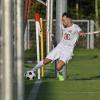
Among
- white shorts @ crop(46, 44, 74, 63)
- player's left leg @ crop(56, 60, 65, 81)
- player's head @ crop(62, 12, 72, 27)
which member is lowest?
player's left leg @ crop(56, 60, 65, 81)

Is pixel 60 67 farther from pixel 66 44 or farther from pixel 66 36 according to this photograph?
pixel 66 36

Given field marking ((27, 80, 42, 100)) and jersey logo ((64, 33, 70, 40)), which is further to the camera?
jersey logo ((64, 33, 70, 40))

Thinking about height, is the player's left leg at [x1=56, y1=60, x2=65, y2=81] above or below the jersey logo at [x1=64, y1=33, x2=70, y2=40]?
below

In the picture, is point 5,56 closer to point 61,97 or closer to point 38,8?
point 61,97

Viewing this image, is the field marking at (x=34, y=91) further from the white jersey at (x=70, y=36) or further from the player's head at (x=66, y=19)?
the player's head at (x=66, y=19)

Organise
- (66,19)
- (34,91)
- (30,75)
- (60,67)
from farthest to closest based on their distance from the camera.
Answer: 1. (30,75)
2. (66,19)
3. (60,67)
4. (34,91)

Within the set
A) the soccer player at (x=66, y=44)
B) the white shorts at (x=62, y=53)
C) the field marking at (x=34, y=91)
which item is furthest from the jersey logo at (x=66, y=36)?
the field marking at (x=34, y=91)

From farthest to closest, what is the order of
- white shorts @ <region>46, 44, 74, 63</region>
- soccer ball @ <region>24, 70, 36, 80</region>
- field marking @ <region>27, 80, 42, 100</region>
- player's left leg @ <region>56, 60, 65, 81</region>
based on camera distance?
1. soccer ball @ <region>24, 70, 36, 80</region>
2. white shorts @ <region>46, 44, 74, 63</region>
3. player's left leg @ <region>56, 60, 65, 81</region>
4. field marking @ <region>27, 80, 42, 100</region>

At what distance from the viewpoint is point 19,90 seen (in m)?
3.59

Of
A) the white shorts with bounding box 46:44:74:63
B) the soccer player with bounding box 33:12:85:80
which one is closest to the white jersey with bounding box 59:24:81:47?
the soccer player with bounding box 33:12:85:80

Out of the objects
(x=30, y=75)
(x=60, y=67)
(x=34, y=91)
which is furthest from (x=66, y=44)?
(x=34, y=91)

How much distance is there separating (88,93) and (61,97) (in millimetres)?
783

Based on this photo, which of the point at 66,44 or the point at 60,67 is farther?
the point at 66,44

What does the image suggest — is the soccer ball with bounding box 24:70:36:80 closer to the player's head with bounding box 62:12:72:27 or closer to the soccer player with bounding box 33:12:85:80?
the soccer player with bounding box 33:12:85:80
